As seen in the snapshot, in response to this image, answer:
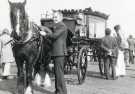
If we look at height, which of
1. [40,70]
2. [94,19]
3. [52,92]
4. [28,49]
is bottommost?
[52,92]

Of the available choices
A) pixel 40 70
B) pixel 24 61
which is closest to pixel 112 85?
pixel 40 70

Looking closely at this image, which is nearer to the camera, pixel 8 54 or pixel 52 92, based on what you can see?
pixel 52 92

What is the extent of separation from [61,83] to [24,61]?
121 cm

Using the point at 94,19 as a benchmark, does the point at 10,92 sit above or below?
below

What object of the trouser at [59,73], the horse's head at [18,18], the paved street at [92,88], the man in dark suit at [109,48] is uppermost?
the horse's head at [18,18]

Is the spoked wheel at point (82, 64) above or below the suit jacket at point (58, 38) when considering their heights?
below

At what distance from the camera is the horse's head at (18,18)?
23.5ft

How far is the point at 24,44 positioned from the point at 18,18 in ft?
2.46

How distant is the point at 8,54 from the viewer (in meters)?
11.6

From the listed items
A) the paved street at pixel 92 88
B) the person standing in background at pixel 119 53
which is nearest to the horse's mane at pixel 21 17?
the paved street at pixel 92 88

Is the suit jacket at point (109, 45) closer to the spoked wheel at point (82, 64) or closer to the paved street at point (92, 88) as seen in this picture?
the spoked wheel at point (82, 64)

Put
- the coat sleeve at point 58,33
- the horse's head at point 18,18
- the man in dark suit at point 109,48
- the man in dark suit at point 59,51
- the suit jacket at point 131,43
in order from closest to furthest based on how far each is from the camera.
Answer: the horse's head at point 18,18 < the coat sleeve at point 58,33 < the man in dark suit at point 59,51 < the man in dark suit at point 109,48 < the suit jacket at point 131,43

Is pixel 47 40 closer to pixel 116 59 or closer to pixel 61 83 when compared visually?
pixel 61 83

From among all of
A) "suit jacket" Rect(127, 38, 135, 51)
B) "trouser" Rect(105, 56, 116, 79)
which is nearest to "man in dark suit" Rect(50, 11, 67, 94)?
"trouser" Rect(105, 56, 116, 79)
